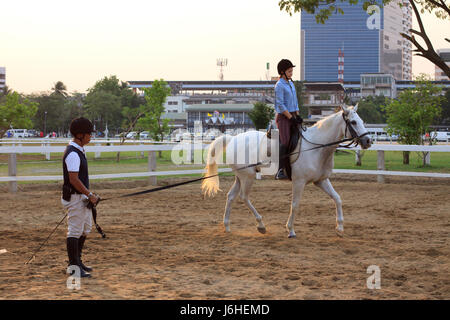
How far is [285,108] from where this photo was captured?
836cm

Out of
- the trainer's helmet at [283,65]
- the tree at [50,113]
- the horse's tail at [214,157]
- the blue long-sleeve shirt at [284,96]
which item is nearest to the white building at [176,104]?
the tree at [50,113]

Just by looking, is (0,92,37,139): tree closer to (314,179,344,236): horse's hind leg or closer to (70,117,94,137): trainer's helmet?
(314,179,344,236): horse's hind leg

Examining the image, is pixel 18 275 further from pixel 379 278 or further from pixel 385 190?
pixel 385 190

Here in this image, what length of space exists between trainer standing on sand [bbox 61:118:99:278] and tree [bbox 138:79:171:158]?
1202 inches

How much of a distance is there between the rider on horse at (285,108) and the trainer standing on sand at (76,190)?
3.58 metres

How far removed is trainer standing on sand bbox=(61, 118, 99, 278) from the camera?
5.70 meters

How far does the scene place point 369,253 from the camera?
23.2 ft

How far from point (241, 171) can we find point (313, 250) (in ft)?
7.28

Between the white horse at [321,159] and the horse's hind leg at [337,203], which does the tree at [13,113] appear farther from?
the horse's hind leg at [337,203]

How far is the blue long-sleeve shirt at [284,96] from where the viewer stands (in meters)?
8.41

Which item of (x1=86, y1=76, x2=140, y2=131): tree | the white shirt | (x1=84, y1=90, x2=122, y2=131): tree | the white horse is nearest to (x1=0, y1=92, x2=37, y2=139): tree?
(x1=86, y1=76, x2=140, y2=131): tree

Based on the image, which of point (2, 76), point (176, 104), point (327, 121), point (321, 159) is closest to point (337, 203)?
point (321, 159)
